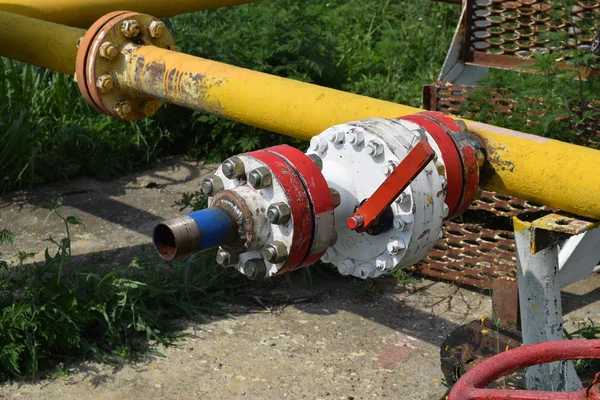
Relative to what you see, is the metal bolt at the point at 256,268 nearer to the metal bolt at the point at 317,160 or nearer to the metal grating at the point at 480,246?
the metal bolt at the point at 317,160

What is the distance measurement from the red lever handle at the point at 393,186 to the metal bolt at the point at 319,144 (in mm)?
209

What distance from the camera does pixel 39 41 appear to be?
347 centimetres

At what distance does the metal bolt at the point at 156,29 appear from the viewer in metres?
3.21

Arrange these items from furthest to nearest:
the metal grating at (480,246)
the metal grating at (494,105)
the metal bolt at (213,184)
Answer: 1. the metal grating at (480,246)
2. the metal grating at (494,105)
3. the metal bolt at (213,184)

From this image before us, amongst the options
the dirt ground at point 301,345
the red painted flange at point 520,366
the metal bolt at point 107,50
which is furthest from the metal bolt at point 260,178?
the dirt ground at point 301,345

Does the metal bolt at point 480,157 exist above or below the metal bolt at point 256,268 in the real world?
above

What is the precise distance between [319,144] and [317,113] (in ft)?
1.91

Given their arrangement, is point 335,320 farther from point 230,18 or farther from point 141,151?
point 230,18

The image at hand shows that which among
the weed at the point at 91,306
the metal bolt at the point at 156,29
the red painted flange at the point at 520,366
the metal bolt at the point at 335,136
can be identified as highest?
the metal bolt at the point at 156,29

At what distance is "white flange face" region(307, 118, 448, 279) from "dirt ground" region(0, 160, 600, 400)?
1.21m

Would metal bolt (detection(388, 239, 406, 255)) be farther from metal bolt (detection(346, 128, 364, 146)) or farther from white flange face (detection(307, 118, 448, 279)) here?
metal bolt (detection(346, 128, 364, 146))

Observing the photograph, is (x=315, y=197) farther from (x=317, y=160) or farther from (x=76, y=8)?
(x=76, y=8)

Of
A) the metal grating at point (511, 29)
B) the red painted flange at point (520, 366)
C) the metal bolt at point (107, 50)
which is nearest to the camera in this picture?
the red painted flange at point (520, 366)

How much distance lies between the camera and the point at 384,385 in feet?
10.8
